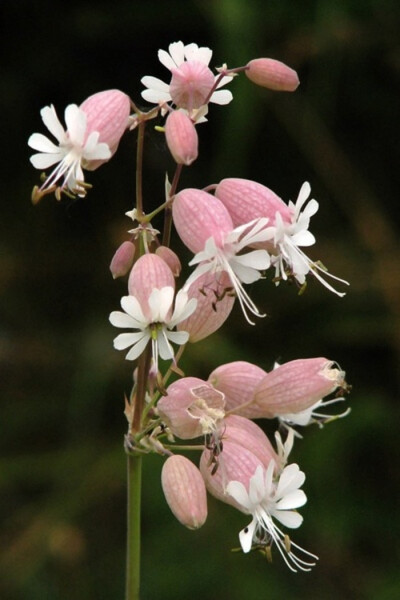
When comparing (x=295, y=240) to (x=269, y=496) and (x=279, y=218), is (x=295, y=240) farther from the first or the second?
(x=269, y=496)

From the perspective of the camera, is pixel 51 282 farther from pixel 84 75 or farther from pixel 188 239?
pixel 188 239

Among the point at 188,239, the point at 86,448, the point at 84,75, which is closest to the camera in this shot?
the point at 188,239

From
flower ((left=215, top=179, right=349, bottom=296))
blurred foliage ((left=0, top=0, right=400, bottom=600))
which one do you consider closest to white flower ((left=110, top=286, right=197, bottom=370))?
flower ((left=215, top=179, right=349, bottom=296))

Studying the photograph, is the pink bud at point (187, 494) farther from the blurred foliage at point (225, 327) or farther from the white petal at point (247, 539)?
the blurred foliage at point (225, 327)

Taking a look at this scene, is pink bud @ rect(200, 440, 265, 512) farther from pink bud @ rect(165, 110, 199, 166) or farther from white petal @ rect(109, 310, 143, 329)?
pink bud @ rect(165, 110, 199, 166)

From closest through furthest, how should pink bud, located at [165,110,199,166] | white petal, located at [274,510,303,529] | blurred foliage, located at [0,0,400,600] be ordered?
1. pink bud, located at [165,110,199,166]
2. white petal, located at [274,510,303,529]
3. blurred foliage, located at [0,0,400,600]

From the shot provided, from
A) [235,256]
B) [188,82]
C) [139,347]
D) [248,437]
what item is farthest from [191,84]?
[248,437]

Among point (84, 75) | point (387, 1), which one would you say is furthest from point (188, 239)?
point (84, 75)
